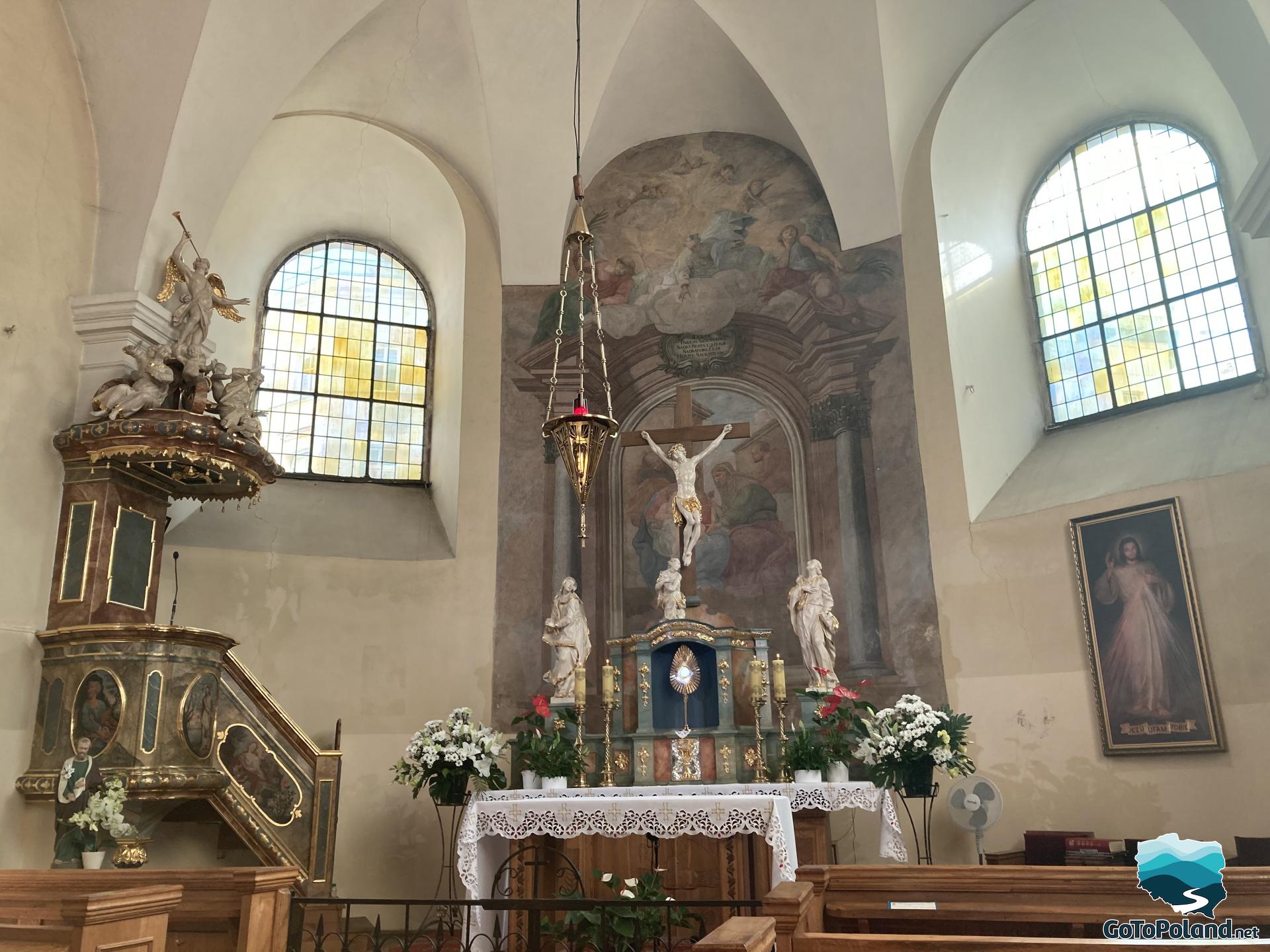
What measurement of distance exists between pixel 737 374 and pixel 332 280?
5422 mm

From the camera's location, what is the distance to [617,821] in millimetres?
7562

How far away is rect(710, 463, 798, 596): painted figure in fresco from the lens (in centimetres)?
1119

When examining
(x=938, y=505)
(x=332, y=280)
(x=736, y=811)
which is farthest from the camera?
(x=332, y=280)

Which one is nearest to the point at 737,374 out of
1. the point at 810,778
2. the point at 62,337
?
the point at 810,778

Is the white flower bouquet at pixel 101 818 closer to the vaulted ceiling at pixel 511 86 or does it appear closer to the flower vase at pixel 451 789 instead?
the flower vase at pixel 451 789

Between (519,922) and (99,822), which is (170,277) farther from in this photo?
(519,922)

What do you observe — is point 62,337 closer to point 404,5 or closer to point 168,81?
point 168,81

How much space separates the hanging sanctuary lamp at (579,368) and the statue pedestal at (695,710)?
1.32 meters

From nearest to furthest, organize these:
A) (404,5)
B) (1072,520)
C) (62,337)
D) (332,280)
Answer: (62,337)
(1072,520)
(404,5)
(332,280)

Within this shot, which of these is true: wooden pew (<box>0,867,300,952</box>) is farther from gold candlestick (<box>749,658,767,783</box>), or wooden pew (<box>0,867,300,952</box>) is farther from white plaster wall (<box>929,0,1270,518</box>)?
white plaster wall (<box>929,0,1270,518</box>)

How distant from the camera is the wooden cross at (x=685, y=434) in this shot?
10109mm

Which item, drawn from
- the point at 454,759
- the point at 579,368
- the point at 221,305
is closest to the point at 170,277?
the point at 221,305

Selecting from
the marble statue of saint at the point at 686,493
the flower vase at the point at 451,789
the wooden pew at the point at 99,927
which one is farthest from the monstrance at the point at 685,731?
the wooden pew at the point at 99,927

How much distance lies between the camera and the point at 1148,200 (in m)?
11.0
